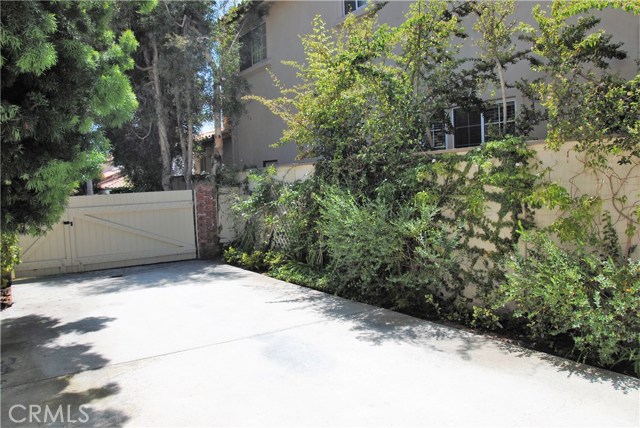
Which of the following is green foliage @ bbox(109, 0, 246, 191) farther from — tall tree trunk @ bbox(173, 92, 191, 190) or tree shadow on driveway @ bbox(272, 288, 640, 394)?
tree shadow on driveway @ bbox(272, 288, 640, 394)

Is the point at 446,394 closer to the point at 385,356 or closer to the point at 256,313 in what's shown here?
the point at 385,356

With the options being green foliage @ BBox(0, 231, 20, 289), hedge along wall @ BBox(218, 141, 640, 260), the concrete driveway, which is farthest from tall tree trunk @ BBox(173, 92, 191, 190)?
hedge along wall @ BBox(218, 141, 640, 260)

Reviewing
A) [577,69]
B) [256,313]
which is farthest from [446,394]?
[577,69]

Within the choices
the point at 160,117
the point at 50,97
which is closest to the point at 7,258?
the point at 50,97

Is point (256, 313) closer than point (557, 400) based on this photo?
No

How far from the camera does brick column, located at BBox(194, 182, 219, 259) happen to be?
1148 cm

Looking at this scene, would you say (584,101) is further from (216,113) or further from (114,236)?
(216,113)

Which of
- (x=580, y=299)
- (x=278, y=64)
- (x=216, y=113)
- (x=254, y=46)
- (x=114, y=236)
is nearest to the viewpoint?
(x=580, y=299)

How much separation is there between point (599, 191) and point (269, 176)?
6.75 meters

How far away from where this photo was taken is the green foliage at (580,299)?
4148 millimetres

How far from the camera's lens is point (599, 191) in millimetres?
4945

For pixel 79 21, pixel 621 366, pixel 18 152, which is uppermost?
pixel 79 21

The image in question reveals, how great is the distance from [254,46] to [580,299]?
14244mm

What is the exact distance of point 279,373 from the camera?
169 inches
